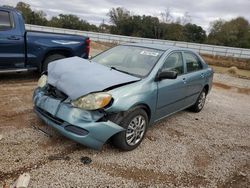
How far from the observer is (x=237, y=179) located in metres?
3.42

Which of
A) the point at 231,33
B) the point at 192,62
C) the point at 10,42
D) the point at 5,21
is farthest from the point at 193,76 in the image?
the point at 231,33

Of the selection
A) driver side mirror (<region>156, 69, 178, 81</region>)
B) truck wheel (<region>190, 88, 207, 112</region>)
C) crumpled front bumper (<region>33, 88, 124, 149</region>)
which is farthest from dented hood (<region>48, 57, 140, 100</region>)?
truck wheel (<region>190, 88, 207, 112</region>)

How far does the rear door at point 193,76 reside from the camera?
507cm

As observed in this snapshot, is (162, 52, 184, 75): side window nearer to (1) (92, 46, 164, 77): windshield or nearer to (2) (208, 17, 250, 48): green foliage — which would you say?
(1) (92, 46, 164, 77): windshield

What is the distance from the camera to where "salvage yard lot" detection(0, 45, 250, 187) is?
3049 mm

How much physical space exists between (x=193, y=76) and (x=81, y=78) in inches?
101

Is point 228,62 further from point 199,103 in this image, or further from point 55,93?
point 55,93

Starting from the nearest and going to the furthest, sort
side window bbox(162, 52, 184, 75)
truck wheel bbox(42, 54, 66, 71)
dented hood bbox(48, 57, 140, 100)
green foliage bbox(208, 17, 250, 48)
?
dented hood bbox(48, 57, 140, 100) → side window bbox(162, 52, 184, 75) → truck wheel bbox(42, 54, 66, 71) → green foliage bbox(208, 17, 250, 48)

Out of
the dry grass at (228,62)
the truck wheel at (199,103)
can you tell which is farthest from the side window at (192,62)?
the dry grass at (228,62)

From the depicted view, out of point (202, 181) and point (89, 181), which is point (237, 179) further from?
point (89, 181)

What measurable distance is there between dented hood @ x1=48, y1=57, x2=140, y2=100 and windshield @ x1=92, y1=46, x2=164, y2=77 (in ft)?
1.01

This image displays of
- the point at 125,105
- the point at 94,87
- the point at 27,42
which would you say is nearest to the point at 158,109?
the point at 125,105

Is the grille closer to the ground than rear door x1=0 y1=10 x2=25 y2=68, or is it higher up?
closer to the ground

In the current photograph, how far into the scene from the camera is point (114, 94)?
11.0 ft
